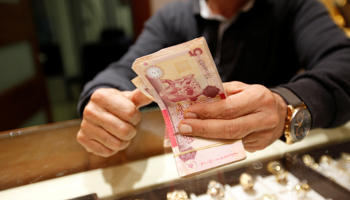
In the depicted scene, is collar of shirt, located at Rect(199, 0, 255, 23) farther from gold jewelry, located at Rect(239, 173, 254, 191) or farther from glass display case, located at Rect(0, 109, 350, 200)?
gold jewelry, located at Rect(239, 173, 254, 191)

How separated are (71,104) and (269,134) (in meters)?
2.67

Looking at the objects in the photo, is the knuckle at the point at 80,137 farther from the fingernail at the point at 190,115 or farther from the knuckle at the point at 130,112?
the fingernail at the point at 190,115

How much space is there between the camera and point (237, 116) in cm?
50

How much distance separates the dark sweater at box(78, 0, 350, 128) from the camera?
0.90m

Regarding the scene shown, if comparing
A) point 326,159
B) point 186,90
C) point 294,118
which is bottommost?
point 326,159

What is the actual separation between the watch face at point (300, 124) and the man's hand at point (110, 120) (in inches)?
15.1

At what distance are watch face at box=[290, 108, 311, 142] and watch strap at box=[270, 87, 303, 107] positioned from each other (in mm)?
22

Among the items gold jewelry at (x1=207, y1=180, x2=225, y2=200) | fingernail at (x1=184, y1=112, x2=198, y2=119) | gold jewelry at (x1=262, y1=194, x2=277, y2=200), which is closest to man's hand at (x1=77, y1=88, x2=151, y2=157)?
fingernail at (x1=184, y1=112, x2=198, y2=119)

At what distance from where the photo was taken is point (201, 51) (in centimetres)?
42

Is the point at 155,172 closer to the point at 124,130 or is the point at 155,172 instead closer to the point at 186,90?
the point at 124,130

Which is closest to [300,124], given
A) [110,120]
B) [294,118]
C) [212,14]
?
[294,118]

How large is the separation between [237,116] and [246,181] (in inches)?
6.1

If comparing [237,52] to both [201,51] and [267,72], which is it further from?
[201,51]

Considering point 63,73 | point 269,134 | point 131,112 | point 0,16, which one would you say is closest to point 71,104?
point 63,73
